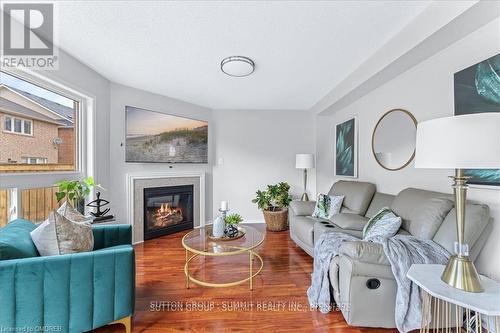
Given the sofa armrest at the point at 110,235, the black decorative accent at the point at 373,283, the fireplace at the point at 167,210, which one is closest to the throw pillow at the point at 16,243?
the sofa armrest at the point at 110,235

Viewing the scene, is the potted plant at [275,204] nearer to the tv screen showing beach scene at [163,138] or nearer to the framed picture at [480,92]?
the tv screen showing beach scene at [163,138]

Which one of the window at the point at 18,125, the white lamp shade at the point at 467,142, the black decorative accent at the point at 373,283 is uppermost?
the window at the point at 18,125

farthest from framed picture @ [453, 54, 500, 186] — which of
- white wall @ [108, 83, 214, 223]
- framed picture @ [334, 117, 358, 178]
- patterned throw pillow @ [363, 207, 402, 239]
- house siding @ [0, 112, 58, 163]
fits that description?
house siding @ [0, 112, 58, 163]

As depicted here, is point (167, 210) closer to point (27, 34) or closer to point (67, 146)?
point (67, 146)

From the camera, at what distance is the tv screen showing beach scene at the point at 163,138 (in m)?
3.29

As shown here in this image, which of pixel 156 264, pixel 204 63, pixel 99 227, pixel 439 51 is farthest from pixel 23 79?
pixel 439 51

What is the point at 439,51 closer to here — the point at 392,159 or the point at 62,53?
the point at 392,159

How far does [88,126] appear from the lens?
2.76 metres

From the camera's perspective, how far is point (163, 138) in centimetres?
362

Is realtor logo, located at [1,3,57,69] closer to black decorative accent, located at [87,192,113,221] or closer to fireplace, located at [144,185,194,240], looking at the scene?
black decorative accent, located at [87,192,113,221]

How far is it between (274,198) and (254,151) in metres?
1.04

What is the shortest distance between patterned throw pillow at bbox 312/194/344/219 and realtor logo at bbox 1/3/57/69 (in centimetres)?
331

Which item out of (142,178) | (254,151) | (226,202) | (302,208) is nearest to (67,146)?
(142,178)

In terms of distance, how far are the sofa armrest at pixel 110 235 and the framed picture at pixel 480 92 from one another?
289cm
